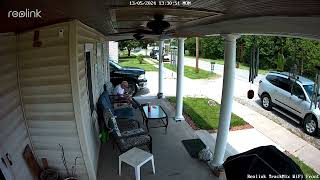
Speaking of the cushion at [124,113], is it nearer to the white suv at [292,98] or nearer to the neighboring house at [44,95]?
the neighboring house at [44,95]

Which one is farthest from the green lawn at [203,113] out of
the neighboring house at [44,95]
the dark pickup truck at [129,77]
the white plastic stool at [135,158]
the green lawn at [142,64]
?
the green lawn at [142,64]

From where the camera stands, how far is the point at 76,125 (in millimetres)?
4820

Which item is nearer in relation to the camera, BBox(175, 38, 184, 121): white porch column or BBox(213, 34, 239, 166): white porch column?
BBox(213, 34, 239, 166): white porch column

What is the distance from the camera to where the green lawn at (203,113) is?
8.98 m

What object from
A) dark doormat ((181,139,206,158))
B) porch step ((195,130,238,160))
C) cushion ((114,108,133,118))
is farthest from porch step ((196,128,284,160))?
cushion ((114,108,133,118))

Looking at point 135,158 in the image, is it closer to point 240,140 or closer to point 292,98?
point 240,140

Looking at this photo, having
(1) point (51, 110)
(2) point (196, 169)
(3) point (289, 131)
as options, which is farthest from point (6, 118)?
(3) point (289, 131)

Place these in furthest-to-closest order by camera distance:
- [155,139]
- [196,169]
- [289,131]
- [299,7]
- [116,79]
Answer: [116,79] → [289,131] → [155,139] → [196,169] → [299,7]

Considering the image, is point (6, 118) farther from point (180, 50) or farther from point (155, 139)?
point (180, 50)

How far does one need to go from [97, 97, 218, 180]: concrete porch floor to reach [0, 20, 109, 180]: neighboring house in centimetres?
103

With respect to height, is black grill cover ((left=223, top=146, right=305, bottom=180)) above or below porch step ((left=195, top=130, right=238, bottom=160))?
above

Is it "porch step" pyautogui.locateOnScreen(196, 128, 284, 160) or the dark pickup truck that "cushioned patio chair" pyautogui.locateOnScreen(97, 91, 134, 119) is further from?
the dark pickup truck

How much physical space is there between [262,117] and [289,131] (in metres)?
1.39

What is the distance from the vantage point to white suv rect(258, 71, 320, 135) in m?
8.44
